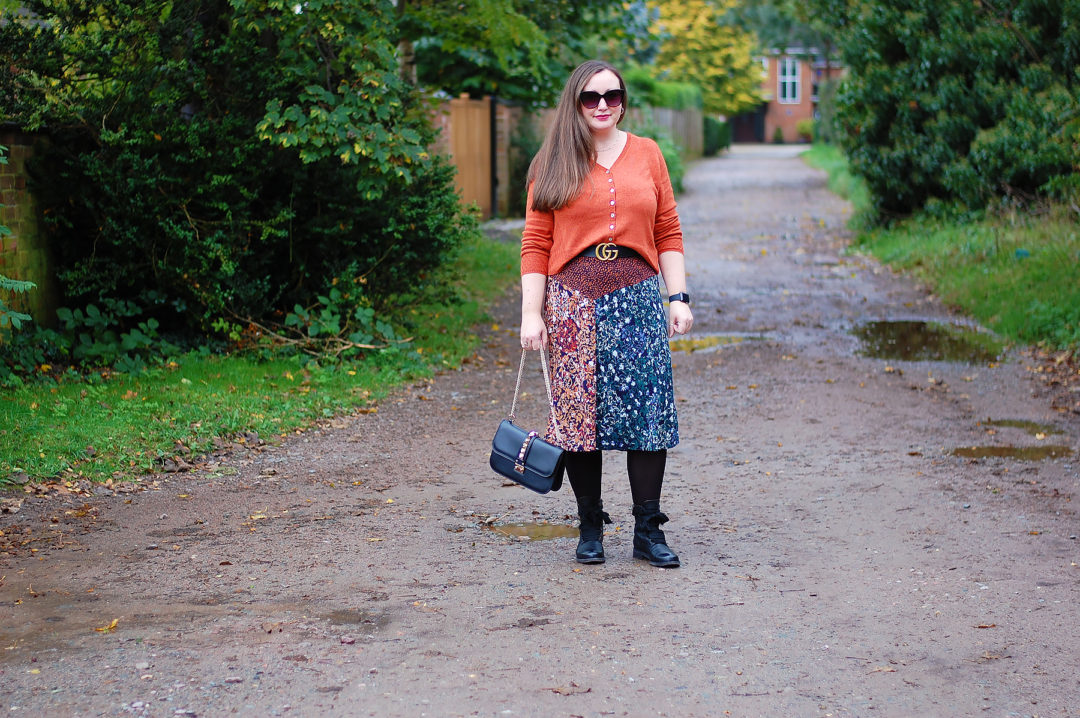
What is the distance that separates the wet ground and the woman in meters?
0.58

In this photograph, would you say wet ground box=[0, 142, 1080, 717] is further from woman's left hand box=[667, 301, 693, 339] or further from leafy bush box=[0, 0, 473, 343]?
leafy bush box=[0, 0, 473, 343]

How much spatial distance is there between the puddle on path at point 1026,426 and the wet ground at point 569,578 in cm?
3

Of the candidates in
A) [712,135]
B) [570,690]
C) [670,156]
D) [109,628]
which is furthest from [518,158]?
[712,135]

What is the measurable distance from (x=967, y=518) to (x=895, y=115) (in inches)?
516

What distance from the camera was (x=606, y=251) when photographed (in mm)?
4523

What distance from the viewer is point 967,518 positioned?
533 centimetres

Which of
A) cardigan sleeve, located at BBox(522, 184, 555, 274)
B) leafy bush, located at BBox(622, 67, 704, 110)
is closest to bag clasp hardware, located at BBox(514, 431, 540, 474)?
cardigan sleeve, located at BBox(522, 184, 555, 274)

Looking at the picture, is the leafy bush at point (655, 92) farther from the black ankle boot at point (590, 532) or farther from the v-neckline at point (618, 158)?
the black ankle boot at point (590, 532)

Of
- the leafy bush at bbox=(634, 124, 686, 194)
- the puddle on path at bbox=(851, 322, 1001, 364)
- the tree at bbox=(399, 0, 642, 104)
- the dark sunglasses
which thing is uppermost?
A: the tree at bbox=(399, 0, 642, 104)

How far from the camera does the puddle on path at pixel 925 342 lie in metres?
9.47

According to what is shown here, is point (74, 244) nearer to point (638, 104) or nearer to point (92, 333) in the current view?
point (92, 333)

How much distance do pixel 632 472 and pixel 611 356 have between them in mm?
486

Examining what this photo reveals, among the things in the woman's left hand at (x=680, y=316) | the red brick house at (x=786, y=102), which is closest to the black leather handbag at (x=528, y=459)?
the woman's left hand at (x=680, y=316)

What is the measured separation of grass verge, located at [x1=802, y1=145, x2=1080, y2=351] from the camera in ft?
32.5
